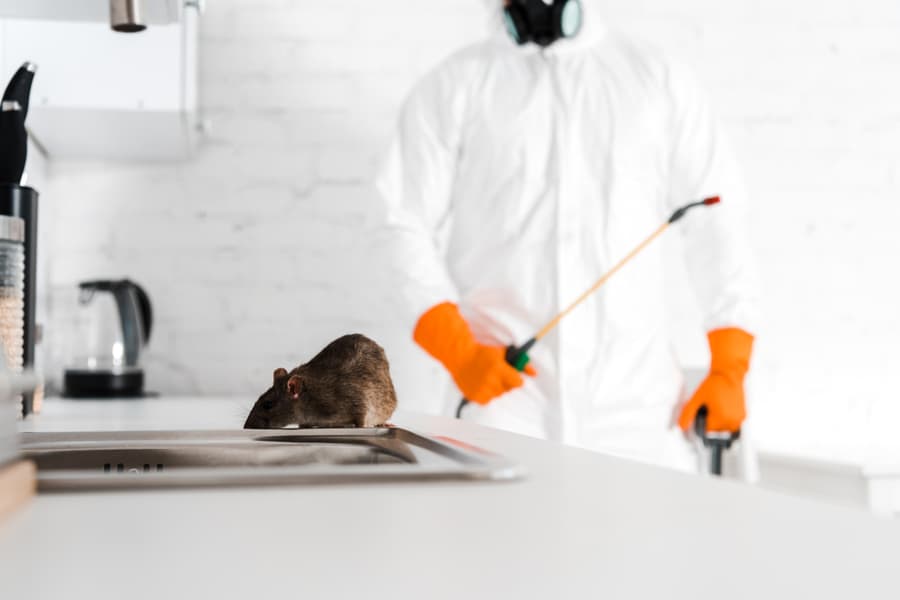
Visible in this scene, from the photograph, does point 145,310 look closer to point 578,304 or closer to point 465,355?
point 465,355

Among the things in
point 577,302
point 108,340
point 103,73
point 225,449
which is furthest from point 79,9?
point 108,340

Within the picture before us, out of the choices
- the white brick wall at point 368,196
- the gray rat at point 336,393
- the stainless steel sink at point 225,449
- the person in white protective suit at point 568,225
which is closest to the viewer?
the stainless steel sink at point 225,449

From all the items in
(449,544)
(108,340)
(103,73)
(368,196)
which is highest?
(103,73)

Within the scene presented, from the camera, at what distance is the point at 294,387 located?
3.06ft

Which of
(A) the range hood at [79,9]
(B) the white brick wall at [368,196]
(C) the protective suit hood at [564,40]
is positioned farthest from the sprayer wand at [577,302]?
(A) the range hood at [79,9]

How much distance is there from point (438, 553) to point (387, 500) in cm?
11

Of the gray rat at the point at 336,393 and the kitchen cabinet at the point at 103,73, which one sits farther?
the kitchen cabinet at the point at 103,73

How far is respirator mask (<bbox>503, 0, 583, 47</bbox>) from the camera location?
6.74 feet

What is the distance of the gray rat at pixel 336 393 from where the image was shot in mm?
912

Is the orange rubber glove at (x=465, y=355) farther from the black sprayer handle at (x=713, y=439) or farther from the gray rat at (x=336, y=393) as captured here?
the gray rat at (x=336, y=393)

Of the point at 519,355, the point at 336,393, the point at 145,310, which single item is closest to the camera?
the point at 336,393

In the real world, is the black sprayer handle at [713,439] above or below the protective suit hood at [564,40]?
below

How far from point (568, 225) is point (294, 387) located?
118cm

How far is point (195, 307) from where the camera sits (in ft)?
8.08
